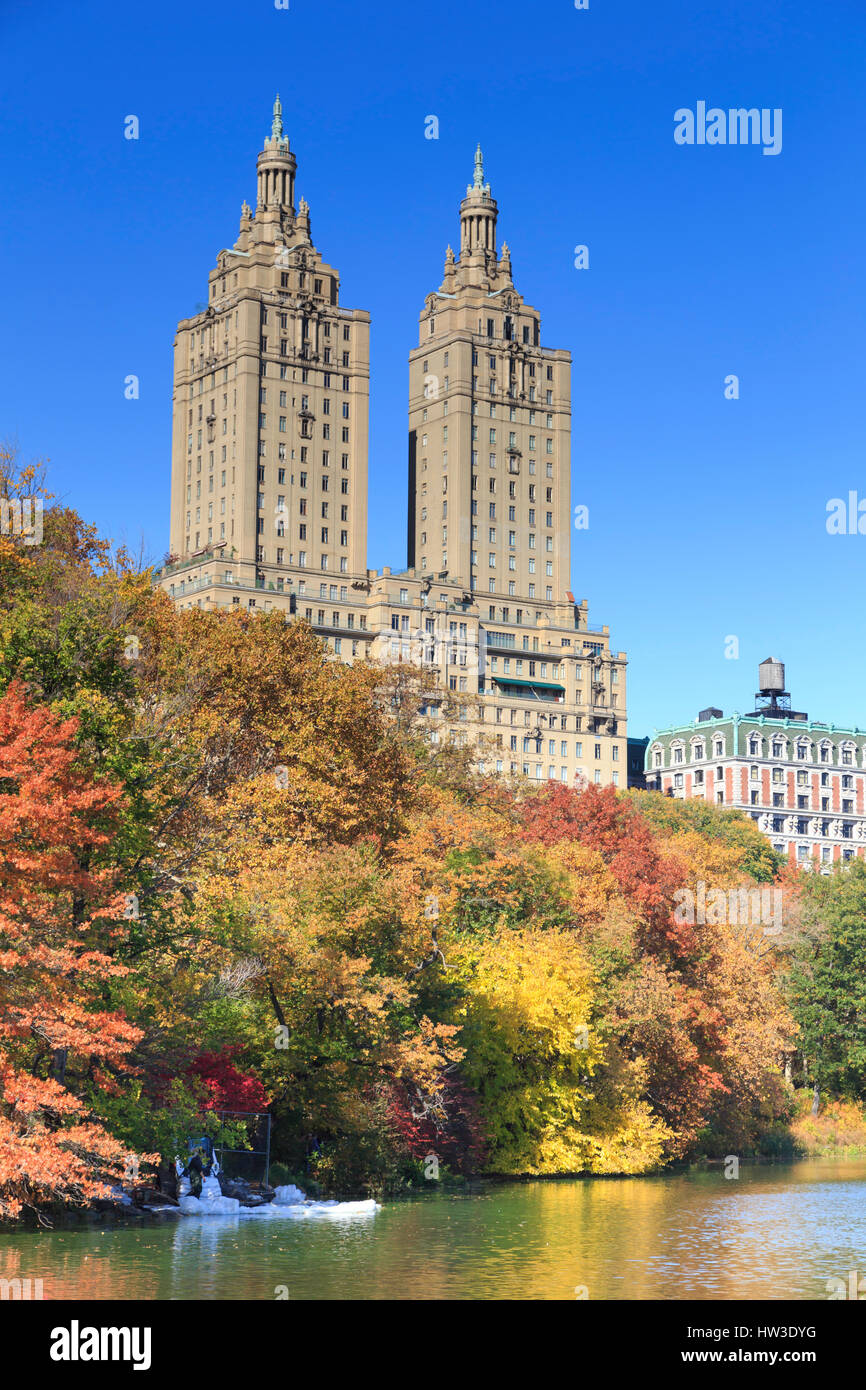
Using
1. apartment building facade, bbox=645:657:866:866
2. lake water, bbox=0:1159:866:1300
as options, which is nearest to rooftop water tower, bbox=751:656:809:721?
apartment building facade, bbox=645:657:866:866

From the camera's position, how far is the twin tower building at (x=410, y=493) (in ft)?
568

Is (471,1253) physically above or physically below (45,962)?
below

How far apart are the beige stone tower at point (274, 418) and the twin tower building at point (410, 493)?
209mm

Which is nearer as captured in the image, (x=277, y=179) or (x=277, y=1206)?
(x=277, y=1206)

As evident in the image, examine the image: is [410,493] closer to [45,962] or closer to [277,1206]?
[277,1206]

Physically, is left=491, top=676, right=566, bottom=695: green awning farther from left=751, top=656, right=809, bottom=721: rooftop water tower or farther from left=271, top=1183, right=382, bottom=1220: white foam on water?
left=271, top=1183, right=382, bottom=1220: white foam on water

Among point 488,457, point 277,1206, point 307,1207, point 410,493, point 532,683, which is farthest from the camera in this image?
point 410,493

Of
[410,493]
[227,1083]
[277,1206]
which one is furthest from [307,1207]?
[410,493]

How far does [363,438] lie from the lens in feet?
609

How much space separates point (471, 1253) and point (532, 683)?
143732mm

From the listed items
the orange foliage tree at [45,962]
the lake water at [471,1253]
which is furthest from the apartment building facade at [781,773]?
the orange foliage tree at [45,962]

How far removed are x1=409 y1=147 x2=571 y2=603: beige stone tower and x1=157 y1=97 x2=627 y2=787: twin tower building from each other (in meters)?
0.21

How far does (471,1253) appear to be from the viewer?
120 feet
